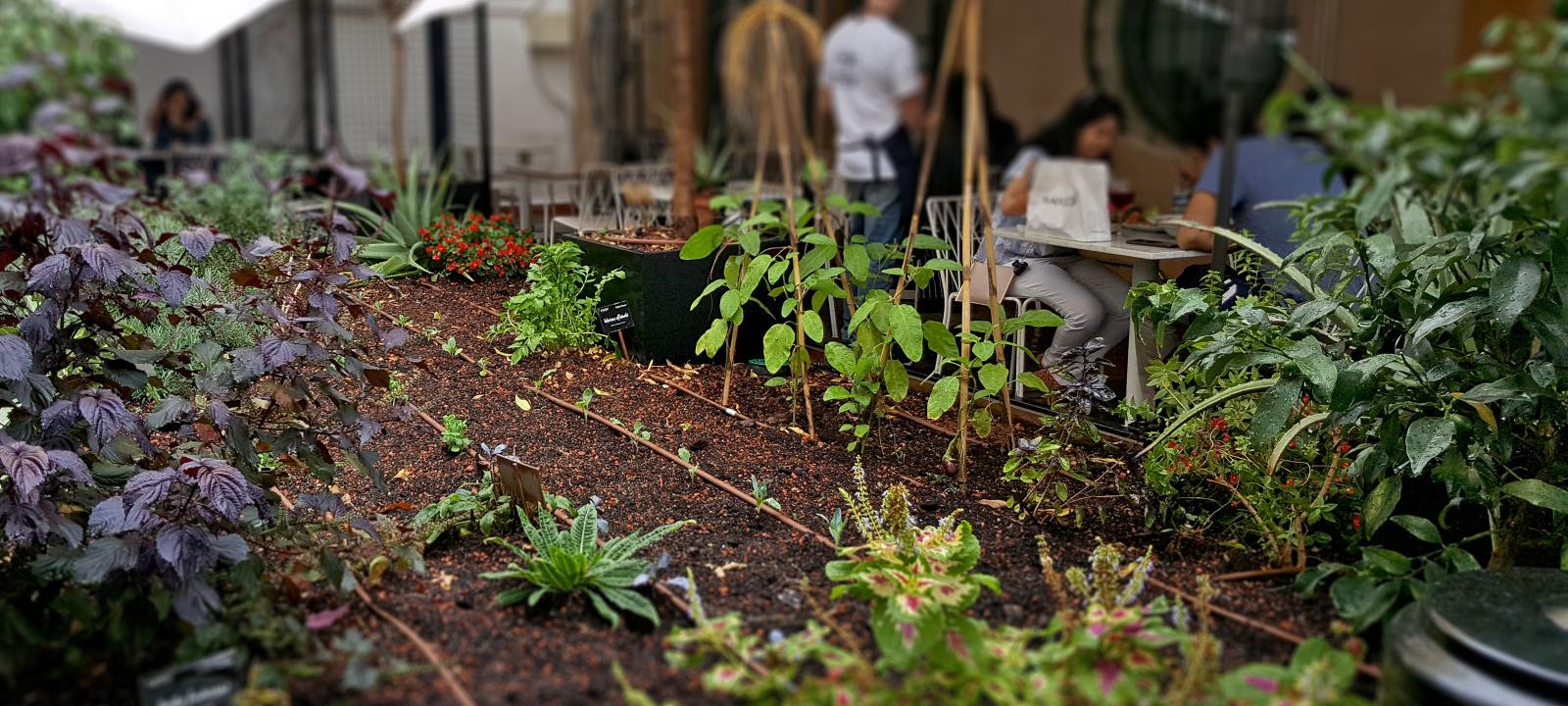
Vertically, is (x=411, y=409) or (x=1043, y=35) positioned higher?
(x=1043, y=35)

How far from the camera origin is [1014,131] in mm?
7535

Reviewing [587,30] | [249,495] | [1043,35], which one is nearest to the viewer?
[249,495]

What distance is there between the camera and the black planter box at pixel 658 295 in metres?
3.24

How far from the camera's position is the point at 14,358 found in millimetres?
2146

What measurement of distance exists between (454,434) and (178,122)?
745 cm

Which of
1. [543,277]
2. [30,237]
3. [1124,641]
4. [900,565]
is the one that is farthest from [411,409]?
[1124,641]

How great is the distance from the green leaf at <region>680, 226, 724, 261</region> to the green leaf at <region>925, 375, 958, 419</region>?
0.71m

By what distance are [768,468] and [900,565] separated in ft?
2.38

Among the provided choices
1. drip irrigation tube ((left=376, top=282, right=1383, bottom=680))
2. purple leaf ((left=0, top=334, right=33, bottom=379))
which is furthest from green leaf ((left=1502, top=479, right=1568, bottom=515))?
purple leaf ((left=0, top=334, right=33, bottom=379))

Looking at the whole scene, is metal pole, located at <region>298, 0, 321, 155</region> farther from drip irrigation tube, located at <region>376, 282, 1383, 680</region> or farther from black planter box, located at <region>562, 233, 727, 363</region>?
drip irrigation tube, located at <region>376, 282, 1383, 680</region>

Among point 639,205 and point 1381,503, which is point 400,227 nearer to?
point 639,205

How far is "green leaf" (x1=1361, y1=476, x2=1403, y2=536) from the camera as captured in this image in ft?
8.30

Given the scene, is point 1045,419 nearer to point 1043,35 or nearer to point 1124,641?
point 1124,641

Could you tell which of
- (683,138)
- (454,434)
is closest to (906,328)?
(454,434)
